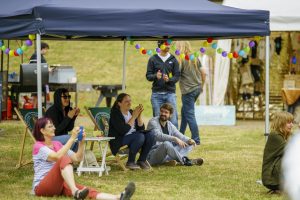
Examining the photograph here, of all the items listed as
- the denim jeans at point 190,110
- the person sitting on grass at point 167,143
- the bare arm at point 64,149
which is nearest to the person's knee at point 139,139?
the person sitting on grass at point 167,143

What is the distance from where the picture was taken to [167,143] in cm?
1088

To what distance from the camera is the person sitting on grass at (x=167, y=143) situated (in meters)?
10.7

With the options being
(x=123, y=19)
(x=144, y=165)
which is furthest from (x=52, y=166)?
(x=144, y=165)

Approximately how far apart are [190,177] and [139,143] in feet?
2.92

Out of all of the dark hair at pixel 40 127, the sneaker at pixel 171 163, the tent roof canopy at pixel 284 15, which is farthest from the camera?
the tent roof canopy at pixel 284 15

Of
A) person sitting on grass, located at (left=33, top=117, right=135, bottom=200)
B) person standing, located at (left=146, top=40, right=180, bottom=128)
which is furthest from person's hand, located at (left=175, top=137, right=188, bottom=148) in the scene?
person sitting on grass, located at (left=33, top=117, right=135, bottom=200)

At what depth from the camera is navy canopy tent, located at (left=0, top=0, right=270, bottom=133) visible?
28.7ft

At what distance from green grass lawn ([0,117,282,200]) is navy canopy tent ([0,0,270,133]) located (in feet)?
3.69

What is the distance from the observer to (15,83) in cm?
1852

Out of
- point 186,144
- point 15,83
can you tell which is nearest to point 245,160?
point 186,144

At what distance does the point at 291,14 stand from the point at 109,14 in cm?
561

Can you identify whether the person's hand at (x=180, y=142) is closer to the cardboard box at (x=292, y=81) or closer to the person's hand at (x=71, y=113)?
the person's hand at (x=71, y=113)

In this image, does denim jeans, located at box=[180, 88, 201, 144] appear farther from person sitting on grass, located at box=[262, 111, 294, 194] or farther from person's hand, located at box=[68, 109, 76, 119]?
person sitting on grass, located at box=[262, 111, 294, 194]

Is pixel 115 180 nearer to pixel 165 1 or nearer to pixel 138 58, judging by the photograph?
pixel 165 1
